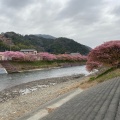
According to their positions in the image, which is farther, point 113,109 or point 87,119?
point 113,109

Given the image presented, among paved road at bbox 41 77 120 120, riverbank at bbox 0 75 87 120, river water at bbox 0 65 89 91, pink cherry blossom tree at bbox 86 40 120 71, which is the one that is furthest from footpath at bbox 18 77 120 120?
river water at bbox 0 65 89 91

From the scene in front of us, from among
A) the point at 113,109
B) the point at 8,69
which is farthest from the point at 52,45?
the point at 113,109

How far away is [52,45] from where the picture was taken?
192 m

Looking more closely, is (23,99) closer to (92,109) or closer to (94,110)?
(92,109)

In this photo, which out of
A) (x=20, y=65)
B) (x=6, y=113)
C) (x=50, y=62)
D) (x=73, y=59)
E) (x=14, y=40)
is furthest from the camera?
(x=14, y=40)

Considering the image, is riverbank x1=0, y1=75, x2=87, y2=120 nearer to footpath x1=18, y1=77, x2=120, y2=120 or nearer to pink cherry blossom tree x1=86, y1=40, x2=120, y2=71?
footpath x1=18, y1=77, x2=120, y2=120

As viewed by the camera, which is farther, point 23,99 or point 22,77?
point 22,77

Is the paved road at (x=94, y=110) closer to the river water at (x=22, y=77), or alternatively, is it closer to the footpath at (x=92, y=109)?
the footpath at (x=92, y=109)

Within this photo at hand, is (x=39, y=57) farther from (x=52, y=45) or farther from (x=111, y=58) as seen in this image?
(x=111, y=58)

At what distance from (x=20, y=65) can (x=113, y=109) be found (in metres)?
96.5

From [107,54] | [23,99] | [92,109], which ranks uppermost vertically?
[107,54]

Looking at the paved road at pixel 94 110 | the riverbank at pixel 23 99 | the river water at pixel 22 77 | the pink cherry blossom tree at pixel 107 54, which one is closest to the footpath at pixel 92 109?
the paved road at pixel 94 110

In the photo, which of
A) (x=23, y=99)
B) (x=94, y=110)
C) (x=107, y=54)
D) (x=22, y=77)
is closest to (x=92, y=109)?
(x=94, y=110)

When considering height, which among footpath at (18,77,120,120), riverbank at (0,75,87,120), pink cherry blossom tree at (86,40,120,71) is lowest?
riverbank at (0,75,87,120)
